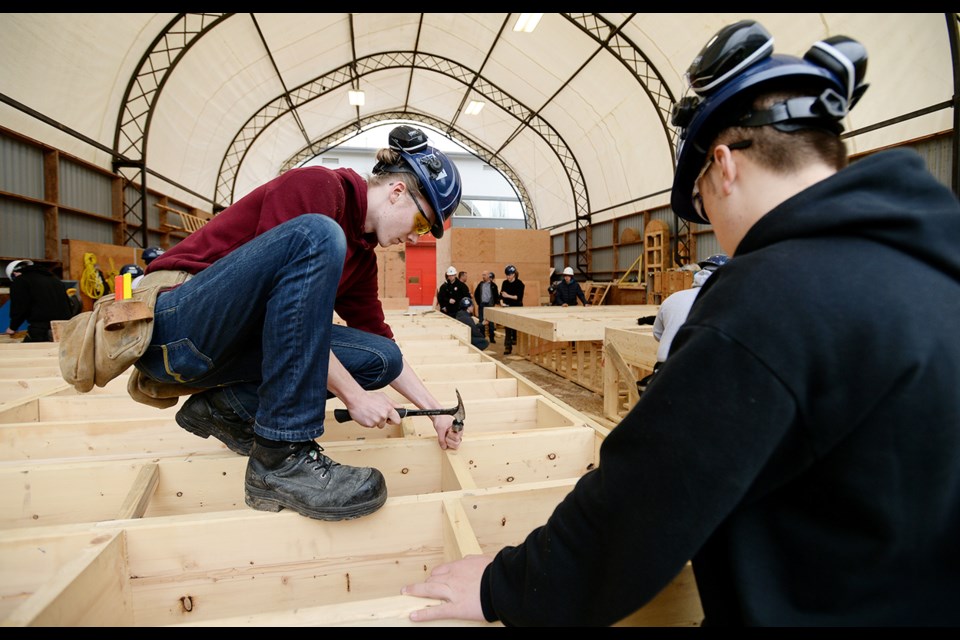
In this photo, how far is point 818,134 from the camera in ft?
2.76

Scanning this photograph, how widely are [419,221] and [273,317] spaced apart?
2.25 ft

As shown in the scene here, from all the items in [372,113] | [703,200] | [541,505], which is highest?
[372,113]

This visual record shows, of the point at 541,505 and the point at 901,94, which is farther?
the point at 901,94

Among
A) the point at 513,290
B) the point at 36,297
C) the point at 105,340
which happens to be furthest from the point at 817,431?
the point at 513,290

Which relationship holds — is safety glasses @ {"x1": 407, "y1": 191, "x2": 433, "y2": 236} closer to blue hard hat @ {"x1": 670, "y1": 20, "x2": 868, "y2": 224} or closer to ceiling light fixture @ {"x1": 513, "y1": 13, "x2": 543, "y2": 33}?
blue hard hat @ {"x1": 670, "y1": 20, "x2": 868, "y2": 224}

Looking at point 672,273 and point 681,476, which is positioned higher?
point 672,273

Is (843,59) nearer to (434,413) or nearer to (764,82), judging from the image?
(764,82)

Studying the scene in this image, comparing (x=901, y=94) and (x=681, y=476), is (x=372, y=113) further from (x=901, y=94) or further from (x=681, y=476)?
(x=681, y=476)

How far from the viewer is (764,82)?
2.86 ft

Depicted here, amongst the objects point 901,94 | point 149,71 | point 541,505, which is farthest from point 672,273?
point 149,71

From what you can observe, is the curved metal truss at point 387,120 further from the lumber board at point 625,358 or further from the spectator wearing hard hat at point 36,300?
the lumber board at point 625,358

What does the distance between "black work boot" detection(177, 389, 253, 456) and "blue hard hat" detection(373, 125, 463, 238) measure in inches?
39.1

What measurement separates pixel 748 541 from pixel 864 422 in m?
0.24

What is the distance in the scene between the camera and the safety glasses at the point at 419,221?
1743 mm
